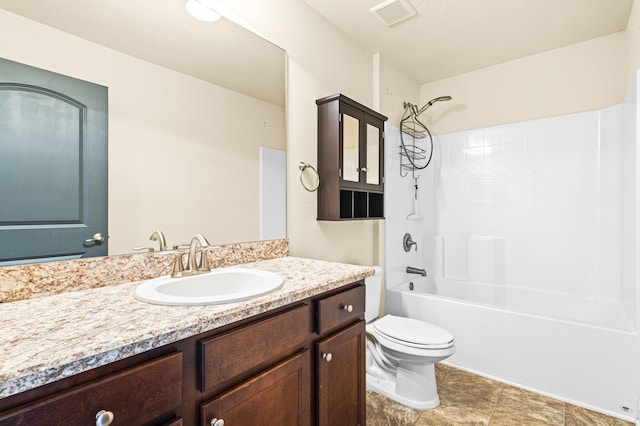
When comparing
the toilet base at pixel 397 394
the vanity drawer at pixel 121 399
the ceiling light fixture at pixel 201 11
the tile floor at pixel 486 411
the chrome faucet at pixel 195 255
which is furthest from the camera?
the toilet base at pixel 397 394

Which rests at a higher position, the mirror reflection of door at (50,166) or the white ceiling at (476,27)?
the white ceiling at (476,27)

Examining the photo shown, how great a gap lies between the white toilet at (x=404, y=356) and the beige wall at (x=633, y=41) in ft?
6.63

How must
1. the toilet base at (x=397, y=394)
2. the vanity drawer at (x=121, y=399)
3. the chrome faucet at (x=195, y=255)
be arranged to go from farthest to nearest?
the toilet base at (x=397, y=394), the chrome faucet at (x=195, y=255), the vanity drawer at (x=121, y=399)

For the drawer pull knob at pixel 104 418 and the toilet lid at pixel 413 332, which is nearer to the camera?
the drawer pull knob at pixel 104 418

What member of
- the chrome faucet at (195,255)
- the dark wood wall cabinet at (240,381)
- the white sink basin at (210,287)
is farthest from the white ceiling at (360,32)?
the dark wood wall cabinet at (240,381)

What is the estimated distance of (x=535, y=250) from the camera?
2.59 metres

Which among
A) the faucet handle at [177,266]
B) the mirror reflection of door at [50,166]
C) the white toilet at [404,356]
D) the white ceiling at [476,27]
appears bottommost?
the white toilet at [404,356]

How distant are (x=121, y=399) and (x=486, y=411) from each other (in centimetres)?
194

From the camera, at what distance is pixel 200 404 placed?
77cm

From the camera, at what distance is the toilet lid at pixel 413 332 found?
1739mm

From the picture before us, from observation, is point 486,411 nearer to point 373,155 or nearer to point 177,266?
point 373,155

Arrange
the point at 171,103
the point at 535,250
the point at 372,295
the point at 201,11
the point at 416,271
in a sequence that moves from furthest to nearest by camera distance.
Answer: the point at 416,271 < the point at 535,250 < the point at 372,295 < the point at 201,11 < the point at 171,103

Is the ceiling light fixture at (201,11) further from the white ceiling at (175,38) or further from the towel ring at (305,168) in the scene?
the towel ring at (305,168)

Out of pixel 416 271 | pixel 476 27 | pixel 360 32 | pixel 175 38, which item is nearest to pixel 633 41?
pixel 476 27
